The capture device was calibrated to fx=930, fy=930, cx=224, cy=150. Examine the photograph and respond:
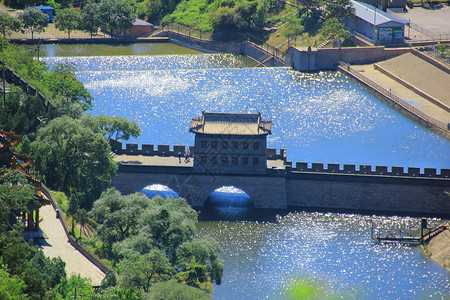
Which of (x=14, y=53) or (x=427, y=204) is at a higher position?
(x=14, y=53)

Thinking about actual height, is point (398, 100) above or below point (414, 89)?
below

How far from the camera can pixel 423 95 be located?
496 feet

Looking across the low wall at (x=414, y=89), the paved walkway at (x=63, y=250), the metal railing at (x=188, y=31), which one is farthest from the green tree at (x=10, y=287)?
the metal railing at (x=188, y=31)

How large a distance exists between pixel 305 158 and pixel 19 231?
55393mm

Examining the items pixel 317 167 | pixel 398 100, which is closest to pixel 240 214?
pixel 317 167

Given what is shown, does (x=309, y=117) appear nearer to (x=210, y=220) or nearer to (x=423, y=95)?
(x=423, y=95)

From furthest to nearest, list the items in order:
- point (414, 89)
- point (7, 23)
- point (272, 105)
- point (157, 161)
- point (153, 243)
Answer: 1. point (7, 23)
2. point (414, 89)
3. point (272, 105)
4. point (157, 161)
5. point (153, 243)

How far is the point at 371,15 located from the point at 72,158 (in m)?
88.1

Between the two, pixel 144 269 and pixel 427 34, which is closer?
→ pixel 144 269

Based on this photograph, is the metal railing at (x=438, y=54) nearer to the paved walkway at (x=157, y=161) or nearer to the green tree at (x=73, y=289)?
the paved walkway at (x=157, y=161)

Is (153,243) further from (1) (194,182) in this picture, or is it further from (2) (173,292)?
(1) (194,182)

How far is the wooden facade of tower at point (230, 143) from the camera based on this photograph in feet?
354

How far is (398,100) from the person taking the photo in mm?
148375

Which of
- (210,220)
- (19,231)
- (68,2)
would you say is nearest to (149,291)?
(19,231)
